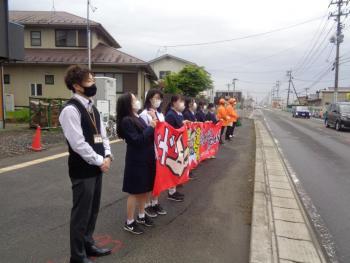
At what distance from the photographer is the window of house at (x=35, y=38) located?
27109 millimetres

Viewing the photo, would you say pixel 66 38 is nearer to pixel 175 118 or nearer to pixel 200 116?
pixel 200 116

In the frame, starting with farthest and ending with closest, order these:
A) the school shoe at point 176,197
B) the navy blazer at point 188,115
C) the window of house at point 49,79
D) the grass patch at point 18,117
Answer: the window of house at point 49,79, the grass patch at point 18,117, the navy blazer at point 188,115, the school shoe at point 176,197

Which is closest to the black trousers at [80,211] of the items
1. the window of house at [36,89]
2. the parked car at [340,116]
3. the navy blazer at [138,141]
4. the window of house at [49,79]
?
the navy blazer at [138,141]

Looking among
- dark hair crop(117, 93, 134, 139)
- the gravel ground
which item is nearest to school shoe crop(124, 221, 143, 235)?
dark hair crop(117, 93, 134, 139)

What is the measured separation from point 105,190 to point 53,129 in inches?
378

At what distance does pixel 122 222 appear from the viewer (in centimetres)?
468

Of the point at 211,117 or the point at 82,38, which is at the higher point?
the point at 82,38

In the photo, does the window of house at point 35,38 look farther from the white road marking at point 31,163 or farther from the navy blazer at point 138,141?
the navy blazer at point 138,141

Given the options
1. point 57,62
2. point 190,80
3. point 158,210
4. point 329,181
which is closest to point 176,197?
point 158,210

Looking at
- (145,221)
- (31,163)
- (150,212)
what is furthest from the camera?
(31,163)

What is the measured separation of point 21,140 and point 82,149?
9.68 metres

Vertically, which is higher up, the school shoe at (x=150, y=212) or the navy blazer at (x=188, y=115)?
the navy blazer at (x=188, y=115)

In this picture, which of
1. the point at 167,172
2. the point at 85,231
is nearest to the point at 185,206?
the point at 167,172

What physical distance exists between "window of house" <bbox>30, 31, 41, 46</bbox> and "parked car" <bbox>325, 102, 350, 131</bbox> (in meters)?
22.8
